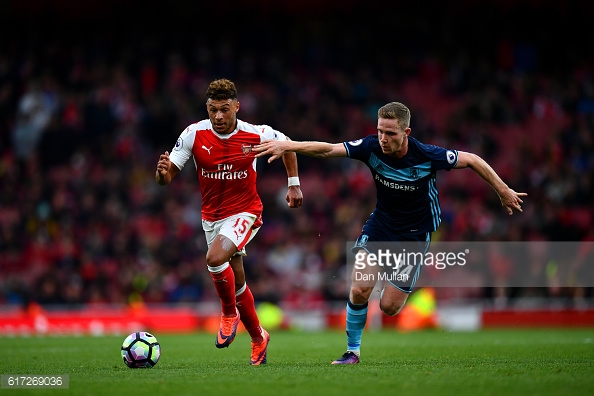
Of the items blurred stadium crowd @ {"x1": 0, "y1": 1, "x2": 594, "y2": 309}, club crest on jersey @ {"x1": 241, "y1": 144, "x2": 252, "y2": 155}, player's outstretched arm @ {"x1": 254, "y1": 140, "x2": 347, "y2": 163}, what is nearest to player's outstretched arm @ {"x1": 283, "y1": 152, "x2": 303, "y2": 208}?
club crest on jersey @ {"x1": 241, "y1": 144, "x2": 252, "y2": 155}

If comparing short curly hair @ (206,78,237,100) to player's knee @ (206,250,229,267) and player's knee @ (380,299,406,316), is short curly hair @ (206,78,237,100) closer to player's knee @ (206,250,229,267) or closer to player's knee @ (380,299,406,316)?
player's knee @ (206,250,229,267)

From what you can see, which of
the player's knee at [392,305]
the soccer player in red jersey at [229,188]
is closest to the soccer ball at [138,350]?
the soccer player in red jersey at [229,188]

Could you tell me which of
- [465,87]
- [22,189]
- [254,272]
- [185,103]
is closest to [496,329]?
[254,272]

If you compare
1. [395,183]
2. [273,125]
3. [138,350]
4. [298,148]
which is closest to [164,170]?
[298,148]

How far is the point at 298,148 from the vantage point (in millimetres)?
7625

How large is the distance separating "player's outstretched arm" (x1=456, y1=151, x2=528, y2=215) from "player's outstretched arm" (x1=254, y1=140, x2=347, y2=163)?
3.62ft

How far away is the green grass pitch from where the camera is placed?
20.1ft

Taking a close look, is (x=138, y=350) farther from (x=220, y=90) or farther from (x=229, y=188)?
(x=220, y=90)

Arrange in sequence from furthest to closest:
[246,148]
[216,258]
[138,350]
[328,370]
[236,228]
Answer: [246,148], [236,228], [216,258], [138,350], [328,370]

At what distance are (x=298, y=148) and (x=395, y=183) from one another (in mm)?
1056

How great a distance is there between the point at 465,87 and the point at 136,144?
340 inches

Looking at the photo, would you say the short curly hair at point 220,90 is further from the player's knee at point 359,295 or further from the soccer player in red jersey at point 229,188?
the player's knee at point 359,295

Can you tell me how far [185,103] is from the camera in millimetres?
22219

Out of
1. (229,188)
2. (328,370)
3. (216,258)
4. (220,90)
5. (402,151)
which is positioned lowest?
(328,370)
